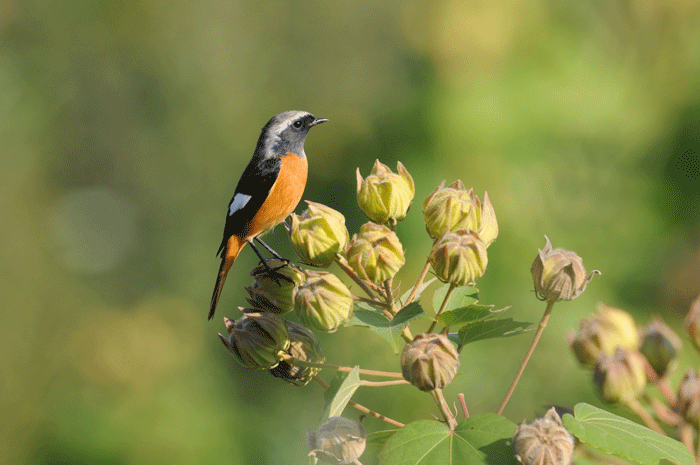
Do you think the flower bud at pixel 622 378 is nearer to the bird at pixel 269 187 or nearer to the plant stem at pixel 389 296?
the plant stem at pixel 389 296

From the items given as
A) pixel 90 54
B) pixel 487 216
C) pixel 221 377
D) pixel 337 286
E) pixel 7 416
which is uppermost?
pixel 487 216

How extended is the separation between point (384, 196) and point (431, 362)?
324 mm

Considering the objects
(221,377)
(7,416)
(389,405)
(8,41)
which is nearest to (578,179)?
(389,405)

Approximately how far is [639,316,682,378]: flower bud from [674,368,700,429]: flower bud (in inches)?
6.4

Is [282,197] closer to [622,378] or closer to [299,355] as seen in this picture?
[299,355]

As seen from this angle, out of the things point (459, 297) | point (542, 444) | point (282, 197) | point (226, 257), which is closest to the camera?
point (542, 444)

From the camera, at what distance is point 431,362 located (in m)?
0.81

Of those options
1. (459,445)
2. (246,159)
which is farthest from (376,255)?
(246,159)

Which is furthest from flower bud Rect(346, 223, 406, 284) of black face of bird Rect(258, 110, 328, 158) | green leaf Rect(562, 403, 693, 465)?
black face of bird Rect(258, 110, 328, 158)

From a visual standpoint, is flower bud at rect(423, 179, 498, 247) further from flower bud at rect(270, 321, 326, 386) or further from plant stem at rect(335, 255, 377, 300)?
flower bud at rect(270, 321, 326, 386)

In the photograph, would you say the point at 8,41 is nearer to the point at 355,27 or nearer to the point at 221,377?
the point at 355,27

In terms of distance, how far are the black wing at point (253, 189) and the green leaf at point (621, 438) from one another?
2.98ft

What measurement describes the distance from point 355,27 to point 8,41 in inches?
156

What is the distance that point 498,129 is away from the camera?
2775mm
